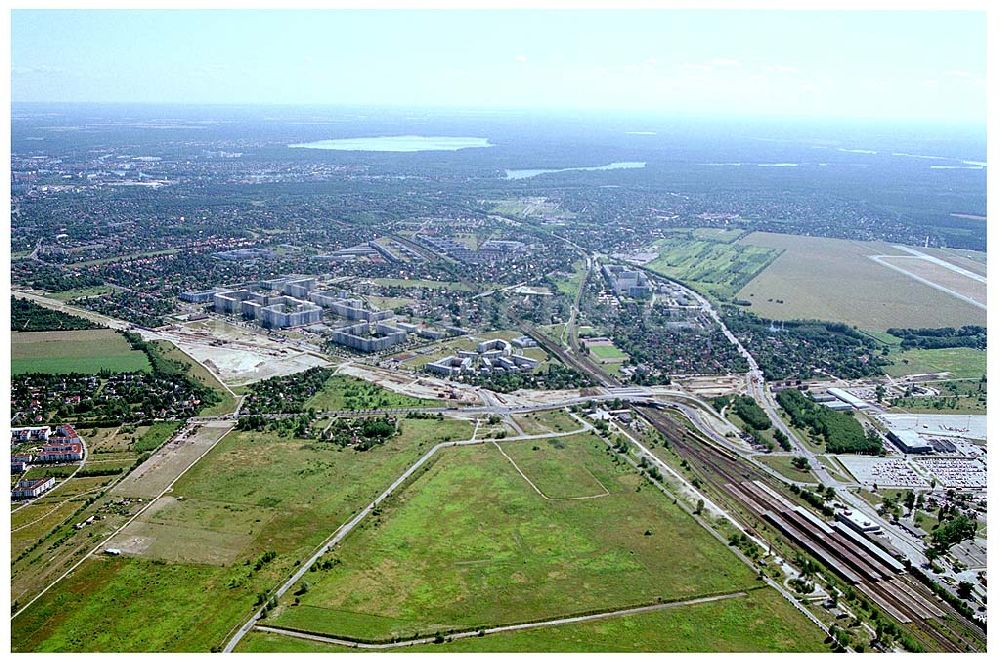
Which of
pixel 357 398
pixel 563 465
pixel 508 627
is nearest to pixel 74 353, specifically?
pixel 357 398

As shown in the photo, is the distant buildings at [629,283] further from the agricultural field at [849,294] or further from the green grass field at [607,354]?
the green grass field at [607,354]

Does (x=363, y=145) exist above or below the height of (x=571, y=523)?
above

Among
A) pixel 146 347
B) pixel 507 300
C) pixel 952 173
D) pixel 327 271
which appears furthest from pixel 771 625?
pixel 952 173

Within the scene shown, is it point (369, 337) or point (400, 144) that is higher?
point (400, 144)

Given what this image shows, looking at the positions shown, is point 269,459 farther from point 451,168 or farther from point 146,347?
point 451,168

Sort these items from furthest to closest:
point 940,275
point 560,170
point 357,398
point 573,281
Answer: point 560,170 → point 940,275 → point 573,281 → point 357,398

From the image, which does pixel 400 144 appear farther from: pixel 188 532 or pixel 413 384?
pixel 188 532
